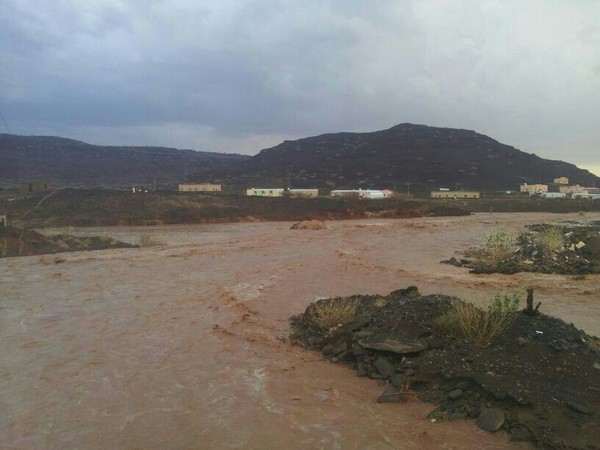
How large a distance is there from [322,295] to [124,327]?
5.59 metres

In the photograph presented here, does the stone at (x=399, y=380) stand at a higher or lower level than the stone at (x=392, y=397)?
higher

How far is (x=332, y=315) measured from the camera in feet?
33.2

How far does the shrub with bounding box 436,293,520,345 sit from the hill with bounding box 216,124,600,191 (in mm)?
116097

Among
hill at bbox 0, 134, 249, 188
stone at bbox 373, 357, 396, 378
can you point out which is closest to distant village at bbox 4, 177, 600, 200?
hill at bbox 0, 134, 249, 188

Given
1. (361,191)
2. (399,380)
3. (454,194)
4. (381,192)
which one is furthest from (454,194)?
(399,380)

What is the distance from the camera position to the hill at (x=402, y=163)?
131000 mm

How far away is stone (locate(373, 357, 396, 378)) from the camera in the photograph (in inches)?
310

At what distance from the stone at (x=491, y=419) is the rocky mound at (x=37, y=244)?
24.7m

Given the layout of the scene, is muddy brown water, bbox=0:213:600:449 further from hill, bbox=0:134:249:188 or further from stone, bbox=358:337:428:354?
hill, bbox=0:134:249:188

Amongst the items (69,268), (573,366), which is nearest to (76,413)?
(573,366)

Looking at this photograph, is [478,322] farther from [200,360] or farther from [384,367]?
[200,360]

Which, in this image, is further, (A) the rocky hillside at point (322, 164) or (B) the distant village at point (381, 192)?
(A) the rocky hillside at point (322, 164)

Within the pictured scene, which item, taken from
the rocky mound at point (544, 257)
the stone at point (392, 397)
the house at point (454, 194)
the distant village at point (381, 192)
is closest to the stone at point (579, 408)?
the stone at point (392, 397)

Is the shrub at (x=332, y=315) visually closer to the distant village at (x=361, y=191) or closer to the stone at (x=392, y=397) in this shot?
the stone at (x=392, y=397)
